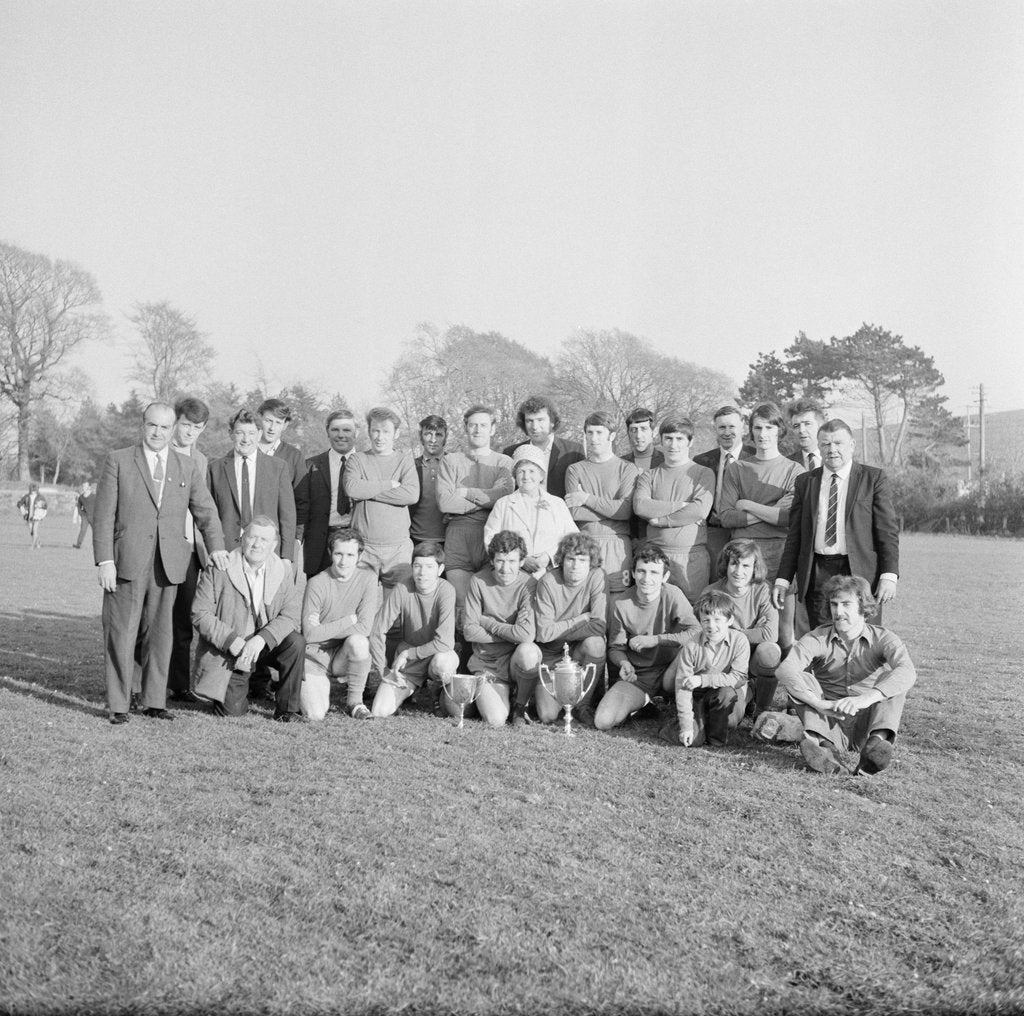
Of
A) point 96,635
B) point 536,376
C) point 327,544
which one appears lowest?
point 96,635

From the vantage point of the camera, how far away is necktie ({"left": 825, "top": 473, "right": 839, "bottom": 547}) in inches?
226

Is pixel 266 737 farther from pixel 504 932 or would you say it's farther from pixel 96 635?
pixel 96 635

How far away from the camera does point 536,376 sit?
121 feet

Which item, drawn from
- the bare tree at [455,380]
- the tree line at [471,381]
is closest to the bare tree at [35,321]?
the tree line at [471,381]

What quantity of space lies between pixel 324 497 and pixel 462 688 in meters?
2.02

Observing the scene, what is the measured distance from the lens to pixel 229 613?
19.7ft

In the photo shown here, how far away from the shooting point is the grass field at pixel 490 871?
8.61ft

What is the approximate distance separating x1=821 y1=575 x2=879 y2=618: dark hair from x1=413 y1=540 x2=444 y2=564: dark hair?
2.38 meters

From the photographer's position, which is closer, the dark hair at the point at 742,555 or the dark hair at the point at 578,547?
the dark hair at the point at 742,555

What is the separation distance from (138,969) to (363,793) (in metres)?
1.70

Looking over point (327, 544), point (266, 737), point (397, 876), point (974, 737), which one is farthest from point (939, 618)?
point (397, 876)

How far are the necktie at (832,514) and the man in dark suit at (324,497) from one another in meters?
3.22

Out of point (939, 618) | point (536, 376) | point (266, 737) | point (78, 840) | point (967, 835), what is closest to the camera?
point (78, 840)

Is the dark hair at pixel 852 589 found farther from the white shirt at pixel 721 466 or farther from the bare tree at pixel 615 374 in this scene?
the bare tree at pixel 615 374
